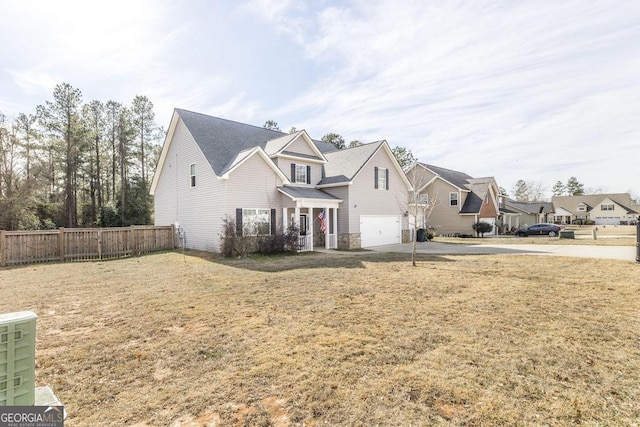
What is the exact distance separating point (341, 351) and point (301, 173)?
16743 millimetres

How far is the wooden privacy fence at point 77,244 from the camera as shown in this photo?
1362 centimetres

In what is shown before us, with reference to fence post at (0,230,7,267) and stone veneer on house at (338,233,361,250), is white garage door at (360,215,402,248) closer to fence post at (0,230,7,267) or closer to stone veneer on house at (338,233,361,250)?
stone veneer on house at (338,233,361,250)

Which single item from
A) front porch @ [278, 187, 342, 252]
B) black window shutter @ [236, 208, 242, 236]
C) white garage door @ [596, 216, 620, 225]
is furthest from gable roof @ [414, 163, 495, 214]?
white garage door @ [596, 216, 620, 225]

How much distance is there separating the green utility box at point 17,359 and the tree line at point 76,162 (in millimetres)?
29243

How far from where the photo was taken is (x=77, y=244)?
49.9 ft

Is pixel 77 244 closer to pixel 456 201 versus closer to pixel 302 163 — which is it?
pixel 302 163


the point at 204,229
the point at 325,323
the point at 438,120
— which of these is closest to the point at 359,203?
the point at 438,120

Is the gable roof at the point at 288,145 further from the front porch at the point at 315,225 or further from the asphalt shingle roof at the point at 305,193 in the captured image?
the front porch at the point at 315,225

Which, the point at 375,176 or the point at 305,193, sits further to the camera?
the point at 375,176

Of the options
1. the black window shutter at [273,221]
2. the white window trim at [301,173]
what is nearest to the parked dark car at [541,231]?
the white window trim at [301,173]

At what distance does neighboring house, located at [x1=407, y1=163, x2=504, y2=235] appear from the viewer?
3231 centimetres

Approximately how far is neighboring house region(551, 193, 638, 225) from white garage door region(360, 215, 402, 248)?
5895 cm

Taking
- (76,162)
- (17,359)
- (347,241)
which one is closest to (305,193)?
(347,241)

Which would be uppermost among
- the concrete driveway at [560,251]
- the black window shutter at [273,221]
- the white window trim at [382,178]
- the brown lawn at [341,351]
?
→ the white window trim at [382,178]
